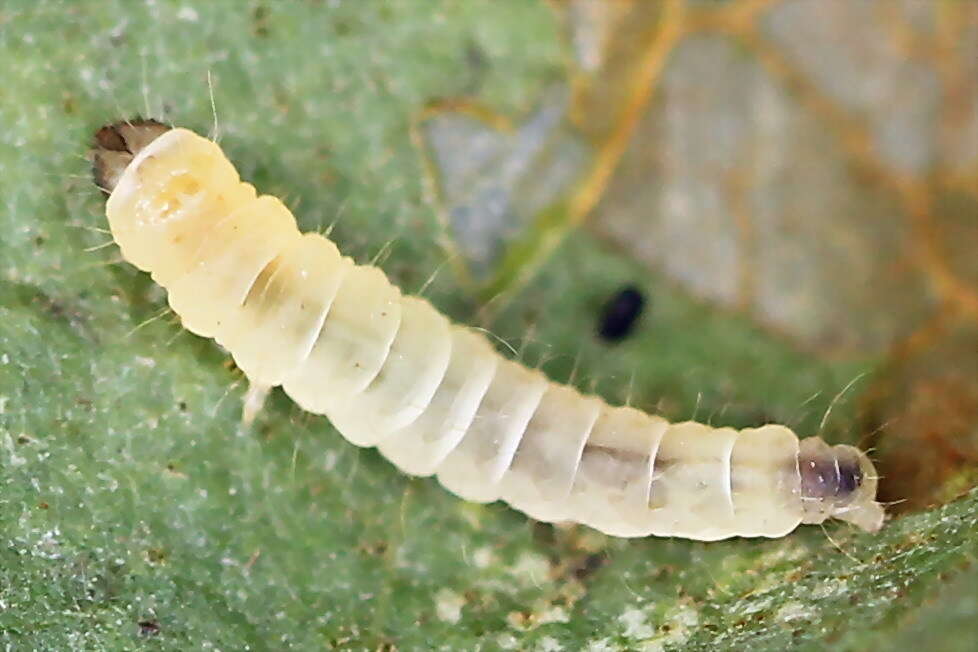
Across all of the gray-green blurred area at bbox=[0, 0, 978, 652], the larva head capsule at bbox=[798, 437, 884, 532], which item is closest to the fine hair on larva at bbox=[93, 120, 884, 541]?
the larva head capsule at bbox=[798, 437, 884, 532]

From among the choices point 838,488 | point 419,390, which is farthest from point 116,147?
point 838,488

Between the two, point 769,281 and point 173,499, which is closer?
point 173,499

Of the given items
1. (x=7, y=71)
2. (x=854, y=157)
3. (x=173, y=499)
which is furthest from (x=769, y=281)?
(x=7, y=71)

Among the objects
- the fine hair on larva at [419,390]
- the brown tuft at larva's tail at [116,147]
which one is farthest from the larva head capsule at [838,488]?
the brown tuft at larva's tail at [116,147]

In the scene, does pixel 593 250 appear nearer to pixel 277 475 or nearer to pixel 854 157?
pixel 854 157

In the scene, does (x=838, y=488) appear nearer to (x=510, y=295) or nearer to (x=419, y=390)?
(x=510, y=295)

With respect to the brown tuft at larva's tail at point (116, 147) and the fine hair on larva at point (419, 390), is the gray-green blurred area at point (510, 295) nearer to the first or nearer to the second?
the brown tuft at larva's tail at point (116, 147)
